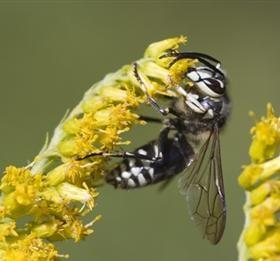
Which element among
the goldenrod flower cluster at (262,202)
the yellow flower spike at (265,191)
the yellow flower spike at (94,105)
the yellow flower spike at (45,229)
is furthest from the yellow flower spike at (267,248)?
the yellow flower spike at (94,105)

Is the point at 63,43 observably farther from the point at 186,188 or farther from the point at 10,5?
the point at 186,188

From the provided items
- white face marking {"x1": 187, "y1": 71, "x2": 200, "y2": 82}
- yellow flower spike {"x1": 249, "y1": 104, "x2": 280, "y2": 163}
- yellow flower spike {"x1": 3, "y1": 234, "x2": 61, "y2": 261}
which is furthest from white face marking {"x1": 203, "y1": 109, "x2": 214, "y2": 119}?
yellow flower spike {"x1": 3, "y1": 234, "x2": 61, "y2": 261}

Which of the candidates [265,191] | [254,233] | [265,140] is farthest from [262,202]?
[265,140]

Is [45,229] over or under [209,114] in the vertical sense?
under

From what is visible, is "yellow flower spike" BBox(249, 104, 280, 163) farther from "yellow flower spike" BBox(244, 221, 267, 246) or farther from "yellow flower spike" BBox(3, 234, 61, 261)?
"yellow flower spike" BBox(3, 234, 61, 261)

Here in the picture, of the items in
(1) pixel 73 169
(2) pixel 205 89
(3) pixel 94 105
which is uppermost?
(3) pixel 94 105

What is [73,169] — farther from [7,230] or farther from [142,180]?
[142,180]
